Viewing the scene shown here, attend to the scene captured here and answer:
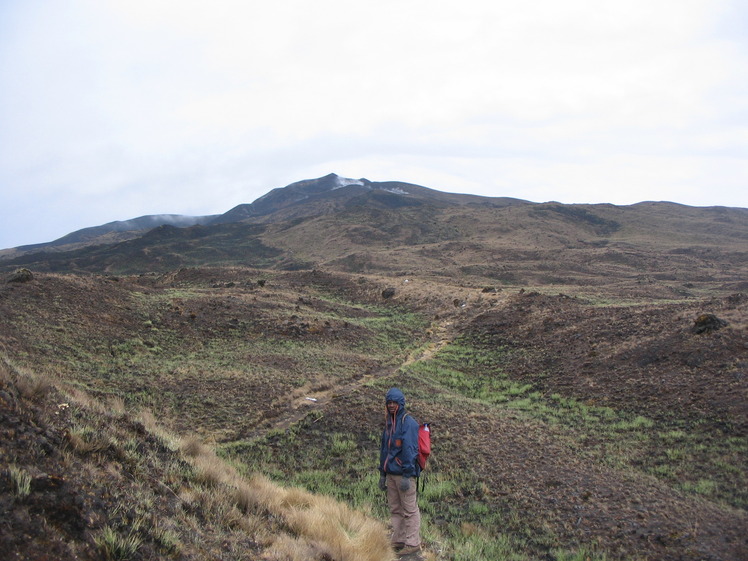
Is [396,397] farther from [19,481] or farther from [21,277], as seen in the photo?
[21,277]

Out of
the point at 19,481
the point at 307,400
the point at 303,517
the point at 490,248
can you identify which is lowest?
the point at 307,400

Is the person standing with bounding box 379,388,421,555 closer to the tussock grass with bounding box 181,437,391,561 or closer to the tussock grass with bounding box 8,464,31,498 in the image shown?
the tussock grass with bounding box 181,437,391,561

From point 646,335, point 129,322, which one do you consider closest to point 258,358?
point 129,322

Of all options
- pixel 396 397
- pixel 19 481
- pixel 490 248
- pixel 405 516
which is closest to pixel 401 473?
pixel 405 516

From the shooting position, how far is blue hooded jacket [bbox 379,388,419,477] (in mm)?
5945

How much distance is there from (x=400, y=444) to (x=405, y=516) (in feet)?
3.06

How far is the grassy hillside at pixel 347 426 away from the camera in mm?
4520

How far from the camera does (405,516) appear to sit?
607 centimetres

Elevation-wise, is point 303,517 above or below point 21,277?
below

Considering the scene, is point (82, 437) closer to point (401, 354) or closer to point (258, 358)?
point (258, 358)

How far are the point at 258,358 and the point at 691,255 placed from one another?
64826mm

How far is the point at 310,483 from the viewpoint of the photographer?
908 cm

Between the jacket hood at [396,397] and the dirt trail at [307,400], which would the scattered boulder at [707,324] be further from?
the jacket hood at [396,397]

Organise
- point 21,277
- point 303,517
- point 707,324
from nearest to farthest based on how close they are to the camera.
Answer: point 303,517 < point 707,324 < point 21,277
